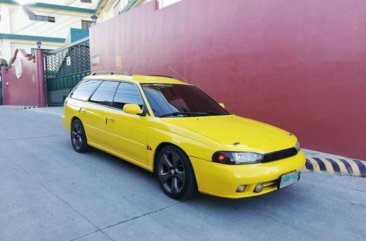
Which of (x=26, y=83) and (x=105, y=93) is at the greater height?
(x=105, y=93)

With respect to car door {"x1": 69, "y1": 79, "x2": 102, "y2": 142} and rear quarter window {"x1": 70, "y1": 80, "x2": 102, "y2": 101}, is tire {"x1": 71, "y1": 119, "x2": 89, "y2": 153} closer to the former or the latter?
car door {"x1": 69, "y1": 79, "x2": 102, "y2": 142}

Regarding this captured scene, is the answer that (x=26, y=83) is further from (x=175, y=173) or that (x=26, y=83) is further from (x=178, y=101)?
(x=175, y=173)

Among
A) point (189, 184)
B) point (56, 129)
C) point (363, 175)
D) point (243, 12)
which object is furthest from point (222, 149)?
point (56, 129)

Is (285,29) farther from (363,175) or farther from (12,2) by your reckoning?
(12,2)

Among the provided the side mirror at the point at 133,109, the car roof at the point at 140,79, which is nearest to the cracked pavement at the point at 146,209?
the side mirror at the point at 133,109

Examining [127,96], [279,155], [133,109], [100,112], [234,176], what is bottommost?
[234,176]

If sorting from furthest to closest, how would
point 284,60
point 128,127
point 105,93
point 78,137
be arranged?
point 284,60
point 78,137
point 105,93
point 128,127

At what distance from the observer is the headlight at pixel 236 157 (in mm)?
3504

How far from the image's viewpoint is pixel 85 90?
6234mm

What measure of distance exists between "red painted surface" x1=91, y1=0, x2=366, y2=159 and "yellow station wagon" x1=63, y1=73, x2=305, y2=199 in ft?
6.08

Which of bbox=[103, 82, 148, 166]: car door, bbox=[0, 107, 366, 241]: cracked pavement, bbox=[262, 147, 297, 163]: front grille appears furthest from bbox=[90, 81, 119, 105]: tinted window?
bbox=[262, 147, 297, 163]: front grille

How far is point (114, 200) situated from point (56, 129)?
590cm

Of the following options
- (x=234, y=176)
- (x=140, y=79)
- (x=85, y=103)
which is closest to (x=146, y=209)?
(x=234, y=176)

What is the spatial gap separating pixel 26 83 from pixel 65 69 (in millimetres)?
5402
